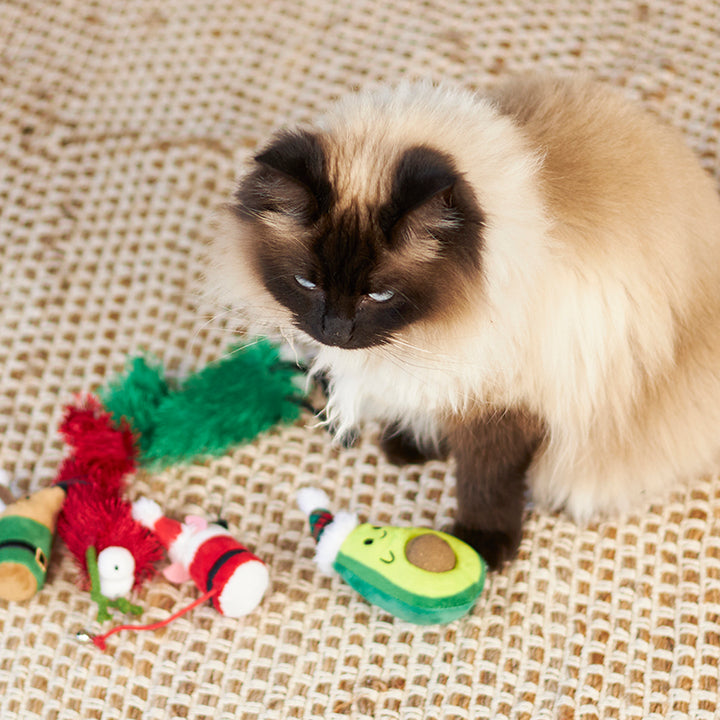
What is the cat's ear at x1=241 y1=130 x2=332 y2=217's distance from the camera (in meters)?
0.90

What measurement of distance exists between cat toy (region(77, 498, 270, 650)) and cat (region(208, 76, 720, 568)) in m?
0.24

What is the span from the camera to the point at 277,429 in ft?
4.74

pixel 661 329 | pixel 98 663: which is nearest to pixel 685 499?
pixel 661 329

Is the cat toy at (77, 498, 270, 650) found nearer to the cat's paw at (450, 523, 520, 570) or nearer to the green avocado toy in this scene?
the green avocado toy

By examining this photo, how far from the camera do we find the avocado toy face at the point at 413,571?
3.69ft

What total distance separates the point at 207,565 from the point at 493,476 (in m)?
0.43

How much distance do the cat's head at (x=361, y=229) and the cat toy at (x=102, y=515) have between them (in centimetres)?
45

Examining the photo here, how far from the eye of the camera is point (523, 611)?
49.0 inches

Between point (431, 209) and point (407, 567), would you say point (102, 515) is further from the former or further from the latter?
point (431, 209)

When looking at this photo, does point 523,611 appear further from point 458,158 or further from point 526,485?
point 458,158

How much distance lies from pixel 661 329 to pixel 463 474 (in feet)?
1.12

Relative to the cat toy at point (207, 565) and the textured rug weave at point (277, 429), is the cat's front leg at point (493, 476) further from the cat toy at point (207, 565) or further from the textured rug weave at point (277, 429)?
the cat toy at point (207, 565)

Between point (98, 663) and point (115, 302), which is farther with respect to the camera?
point (115, 302)

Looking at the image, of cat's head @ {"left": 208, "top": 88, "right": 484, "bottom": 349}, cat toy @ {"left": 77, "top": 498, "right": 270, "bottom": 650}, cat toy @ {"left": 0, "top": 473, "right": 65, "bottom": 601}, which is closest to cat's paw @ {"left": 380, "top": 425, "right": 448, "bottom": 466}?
cat toy @ {"left": 77, "top": 498, "right": 270, "bottom": 650}
